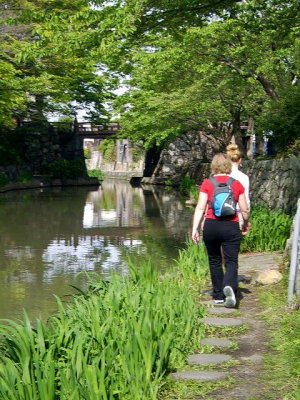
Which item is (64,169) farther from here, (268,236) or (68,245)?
(268,236)

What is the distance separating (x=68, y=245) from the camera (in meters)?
13.7

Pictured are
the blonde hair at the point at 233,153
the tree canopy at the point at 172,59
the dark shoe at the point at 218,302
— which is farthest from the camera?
the tree canopy at the point at 172,59

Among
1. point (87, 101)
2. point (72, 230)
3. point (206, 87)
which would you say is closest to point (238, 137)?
point (206, 87)

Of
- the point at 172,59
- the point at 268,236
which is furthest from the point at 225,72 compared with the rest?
the point at 268,236

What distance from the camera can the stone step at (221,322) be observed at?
563 cm

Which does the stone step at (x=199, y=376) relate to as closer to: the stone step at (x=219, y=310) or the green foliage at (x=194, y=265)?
the stone step at (x=219, y=310)

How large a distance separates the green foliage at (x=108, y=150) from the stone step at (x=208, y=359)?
3049 inches

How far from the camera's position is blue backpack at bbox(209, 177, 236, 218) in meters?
6.24

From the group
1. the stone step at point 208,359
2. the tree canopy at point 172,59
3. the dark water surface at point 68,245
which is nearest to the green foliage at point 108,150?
the tree canopy at point 172,59

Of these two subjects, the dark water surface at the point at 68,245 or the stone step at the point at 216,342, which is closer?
the stone step at the point at 216,342

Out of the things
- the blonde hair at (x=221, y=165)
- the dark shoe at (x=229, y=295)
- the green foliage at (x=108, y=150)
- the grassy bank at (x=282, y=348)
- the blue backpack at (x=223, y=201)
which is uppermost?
the green foliage at (x=108, y=150)

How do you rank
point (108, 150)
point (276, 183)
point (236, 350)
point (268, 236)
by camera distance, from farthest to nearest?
1. point (108, 150)
2. point (276, 183)
3. point (268, 236)
4. point (236, 350)

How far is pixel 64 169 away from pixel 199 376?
4255 cm

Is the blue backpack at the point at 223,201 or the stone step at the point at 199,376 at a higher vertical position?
the blue backpack at the point at 223,201
